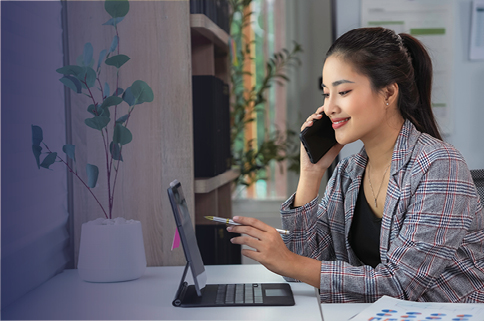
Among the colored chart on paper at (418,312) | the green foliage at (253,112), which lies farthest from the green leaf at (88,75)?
the green foliage at (253,112)

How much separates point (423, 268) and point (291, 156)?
74.8 inches

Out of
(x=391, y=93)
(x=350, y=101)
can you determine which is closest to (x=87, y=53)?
(x=350, y=101)

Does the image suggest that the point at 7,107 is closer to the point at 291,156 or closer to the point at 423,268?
the point at 423,268

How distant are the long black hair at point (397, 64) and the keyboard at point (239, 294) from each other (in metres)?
0.56

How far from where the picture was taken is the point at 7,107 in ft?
3.63

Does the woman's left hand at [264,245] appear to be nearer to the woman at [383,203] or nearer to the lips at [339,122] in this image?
the woman at [383,203]

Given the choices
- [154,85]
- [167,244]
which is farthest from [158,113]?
[167,244]

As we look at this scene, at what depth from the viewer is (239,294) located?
1071 mm

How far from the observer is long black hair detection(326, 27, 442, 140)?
1.19 metres

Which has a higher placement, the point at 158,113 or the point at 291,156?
the point at 158,113

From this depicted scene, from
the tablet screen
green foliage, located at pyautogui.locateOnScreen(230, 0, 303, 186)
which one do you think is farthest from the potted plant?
green foliage, located at pyautogui.locateOnScreen(230, 0, 303, 186)

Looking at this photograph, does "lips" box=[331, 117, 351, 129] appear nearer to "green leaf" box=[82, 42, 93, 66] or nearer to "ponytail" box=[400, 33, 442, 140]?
"ponytail" box=[400, 33, 442, 140]

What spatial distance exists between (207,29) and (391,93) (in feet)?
1.95

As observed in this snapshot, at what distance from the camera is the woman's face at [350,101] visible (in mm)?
1174
